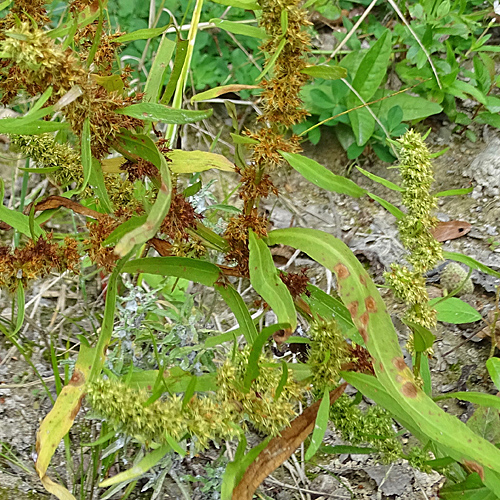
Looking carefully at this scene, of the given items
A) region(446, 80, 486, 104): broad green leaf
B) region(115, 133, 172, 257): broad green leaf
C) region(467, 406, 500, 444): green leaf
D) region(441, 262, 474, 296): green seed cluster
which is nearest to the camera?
region(115, 133, 172, 257): broad green leaf

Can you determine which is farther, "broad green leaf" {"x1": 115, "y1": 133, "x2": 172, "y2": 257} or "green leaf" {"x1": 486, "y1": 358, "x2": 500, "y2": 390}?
"green leaf" {"x1": 486, "y1": 358, "x2": 500, "y2": 390}

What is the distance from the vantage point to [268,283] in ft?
2.84

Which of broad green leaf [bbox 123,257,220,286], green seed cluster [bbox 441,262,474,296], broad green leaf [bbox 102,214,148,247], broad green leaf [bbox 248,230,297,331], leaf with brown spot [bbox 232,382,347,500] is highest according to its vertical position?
broad green leaf [bbox 102,214,148,247]

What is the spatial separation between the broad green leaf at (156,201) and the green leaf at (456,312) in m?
0.93

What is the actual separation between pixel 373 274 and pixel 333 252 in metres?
0.91

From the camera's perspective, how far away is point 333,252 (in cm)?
88

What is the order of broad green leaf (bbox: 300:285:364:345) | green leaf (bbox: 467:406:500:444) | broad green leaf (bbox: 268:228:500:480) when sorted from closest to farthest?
broad green leaf (bbox: 268:228:500:480) → broad green leaf (bbox: 300:285:364:345) → green leaf (bbox: 467:406:500:444)

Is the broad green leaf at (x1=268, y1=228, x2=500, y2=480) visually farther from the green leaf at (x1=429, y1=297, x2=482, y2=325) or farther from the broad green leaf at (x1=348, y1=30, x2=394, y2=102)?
the broad green leaf at (x1=348, y1=30, x2=394, y2=102)

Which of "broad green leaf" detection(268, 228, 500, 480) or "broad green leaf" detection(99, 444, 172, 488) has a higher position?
"broad green leaf" detection(268, 228, 500, 480)

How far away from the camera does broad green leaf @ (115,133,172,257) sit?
66 centimetres

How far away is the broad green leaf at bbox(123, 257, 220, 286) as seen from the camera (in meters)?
0.96

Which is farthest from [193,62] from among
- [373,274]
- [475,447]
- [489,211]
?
[475,447]

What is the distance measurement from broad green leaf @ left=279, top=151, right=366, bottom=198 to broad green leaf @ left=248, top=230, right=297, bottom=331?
0.14 metres

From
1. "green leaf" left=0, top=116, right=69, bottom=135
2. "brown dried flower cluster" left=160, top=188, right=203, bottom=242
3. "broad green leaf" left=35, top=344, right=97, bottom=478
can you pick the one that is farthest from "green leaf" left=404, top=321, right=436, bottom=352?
"green leaf" left=0, top=116, right=69, bottom=135
